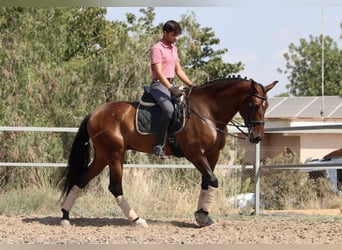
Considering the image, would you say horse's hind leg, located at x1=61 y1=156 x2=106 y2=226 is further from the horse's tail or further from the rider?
the rider

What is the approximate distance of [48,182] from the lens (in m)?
12.7

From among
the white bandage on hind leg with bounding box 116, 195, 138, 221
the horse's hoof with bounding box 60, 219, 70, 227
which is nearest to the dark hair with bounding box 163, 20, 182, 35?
the white bandage on hind leg with bounding box 116, 195, 138, 221

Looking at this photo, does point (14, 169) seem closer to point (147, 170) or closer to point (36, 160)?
point (36, 160)

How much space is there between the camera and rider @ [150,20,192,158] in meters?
8.91

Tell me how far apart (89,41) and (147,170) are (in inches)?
585

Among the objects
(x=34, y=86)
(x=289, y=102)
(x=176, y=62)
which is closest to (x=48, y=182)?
(x=34, y=86)

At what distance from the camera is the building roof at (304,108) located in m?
31.6

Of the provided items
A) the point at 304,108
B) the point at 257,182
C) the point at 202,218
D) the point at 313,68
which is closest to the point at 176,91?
the point at 202,218

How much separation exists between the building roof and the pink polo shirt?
71.8 feet

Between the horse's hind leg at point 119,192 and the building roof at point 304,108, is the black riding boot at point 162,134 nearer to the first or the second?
the horse's hind leg at point 119,192

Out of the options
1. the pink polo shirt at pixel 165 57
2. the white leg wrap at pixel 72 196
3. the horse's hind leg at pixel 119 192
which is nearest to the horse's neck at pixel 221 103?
the pink polo shirt at pixel 165 57

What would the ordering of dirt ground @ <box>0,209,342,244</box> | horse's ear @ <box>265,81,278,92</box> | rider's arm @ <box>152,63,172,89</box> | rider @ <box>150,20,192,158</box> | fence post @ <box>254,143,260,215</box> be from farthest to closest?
fence post @ <box>254,143,260,215</box>
horse's ear @ <box>265,81,278,92</box>
rider @ <box>150,20,192,158</box>
rider's arm @ <box>152,63,172,89</box>
dirt ground @ <box>0,209,342,244</box>

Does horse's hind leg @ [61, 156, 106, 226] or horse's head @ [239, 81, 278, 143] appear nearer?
horse's head @ [239, 81, 278, 143]

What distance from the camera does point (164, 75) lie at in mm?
9000
